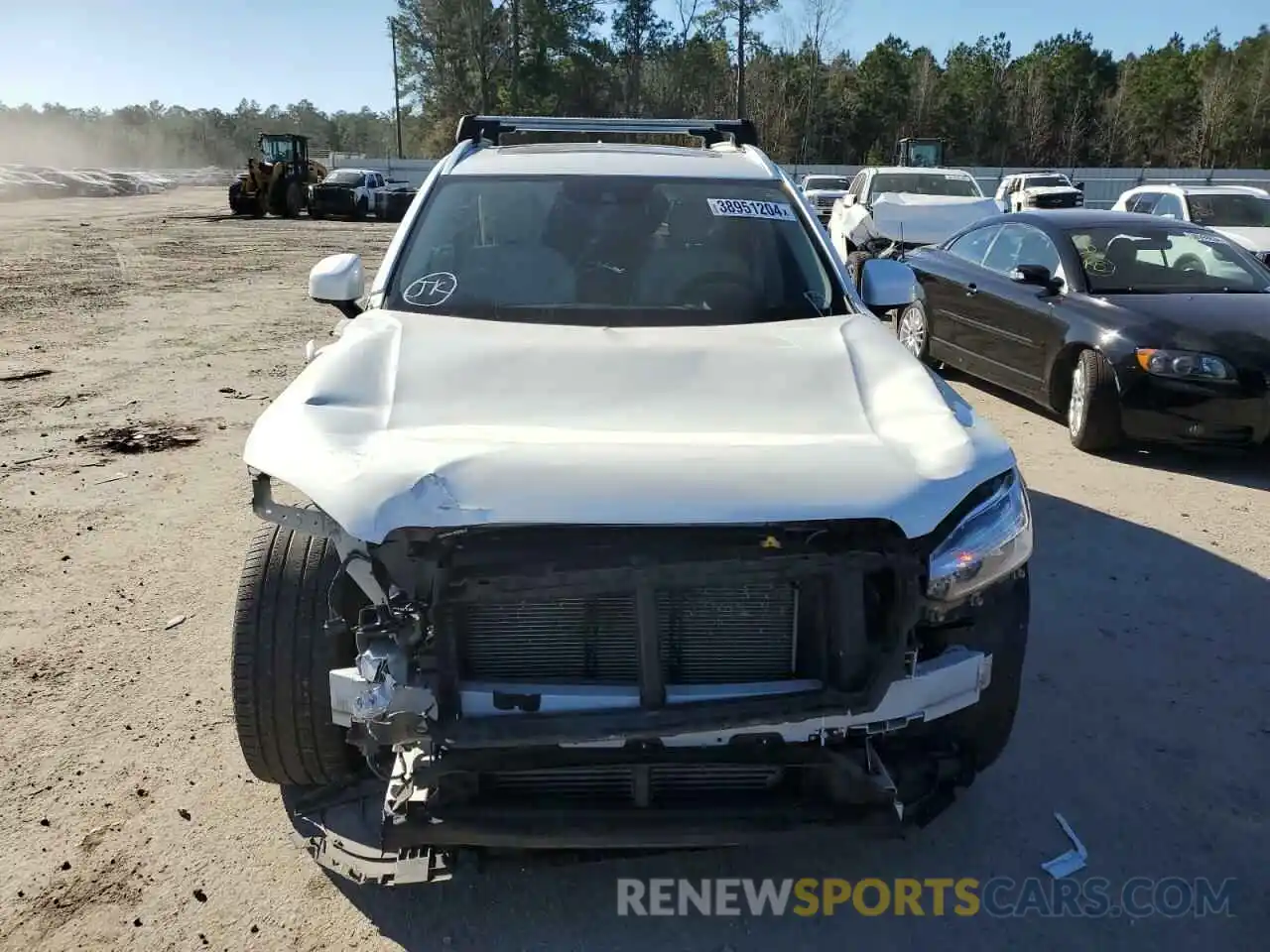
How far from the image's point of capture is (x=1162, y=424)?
20.3 ft

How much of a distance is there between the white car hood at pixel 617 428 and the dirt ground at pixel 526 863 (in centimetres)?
87

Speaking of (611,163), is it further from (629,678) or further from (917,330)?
(917,330)

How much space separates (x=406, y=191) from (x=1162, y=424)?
108 ft

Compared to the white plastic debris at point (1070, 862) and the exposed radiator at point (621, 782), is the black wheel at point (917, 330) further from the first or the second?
the exposed radiator at point (621, 782)

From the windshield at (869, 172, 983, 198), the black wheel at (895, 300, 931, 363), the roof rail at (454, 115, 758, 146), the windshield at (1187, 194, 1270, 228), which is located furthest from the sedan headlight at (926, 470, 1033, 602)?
the windshield at (869, 172, 983, 198)

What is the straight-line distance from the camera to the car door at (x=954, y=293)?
8.02 meters

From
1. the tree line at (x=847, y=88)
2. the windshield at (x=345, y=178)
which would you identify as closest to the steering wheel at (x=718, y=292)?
the windshield at (x=345, y=178)

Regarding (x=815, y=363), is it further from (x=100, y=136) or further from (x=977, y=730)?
(x=100, y=136)

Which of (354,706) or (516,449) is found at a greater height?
Result: (516,449)

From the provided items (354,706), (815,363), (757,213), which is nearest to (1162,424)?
(757,213)

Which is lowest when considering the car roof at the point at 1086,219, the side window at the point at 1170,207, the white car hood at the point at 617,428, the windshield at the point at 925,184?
the white car hood at the point at 617,428

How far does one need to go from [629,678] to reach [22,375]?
8.36 metres

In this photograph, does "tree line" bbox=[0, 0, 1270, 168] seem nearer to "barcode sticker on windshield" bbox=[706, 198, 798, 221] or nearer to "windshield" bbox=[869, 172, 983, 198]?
"windshield" bbox=[869, 172, 983, 198]

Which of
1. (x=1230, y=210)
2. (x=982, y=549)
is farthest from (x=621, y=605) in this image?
(x=1230, y=210)
